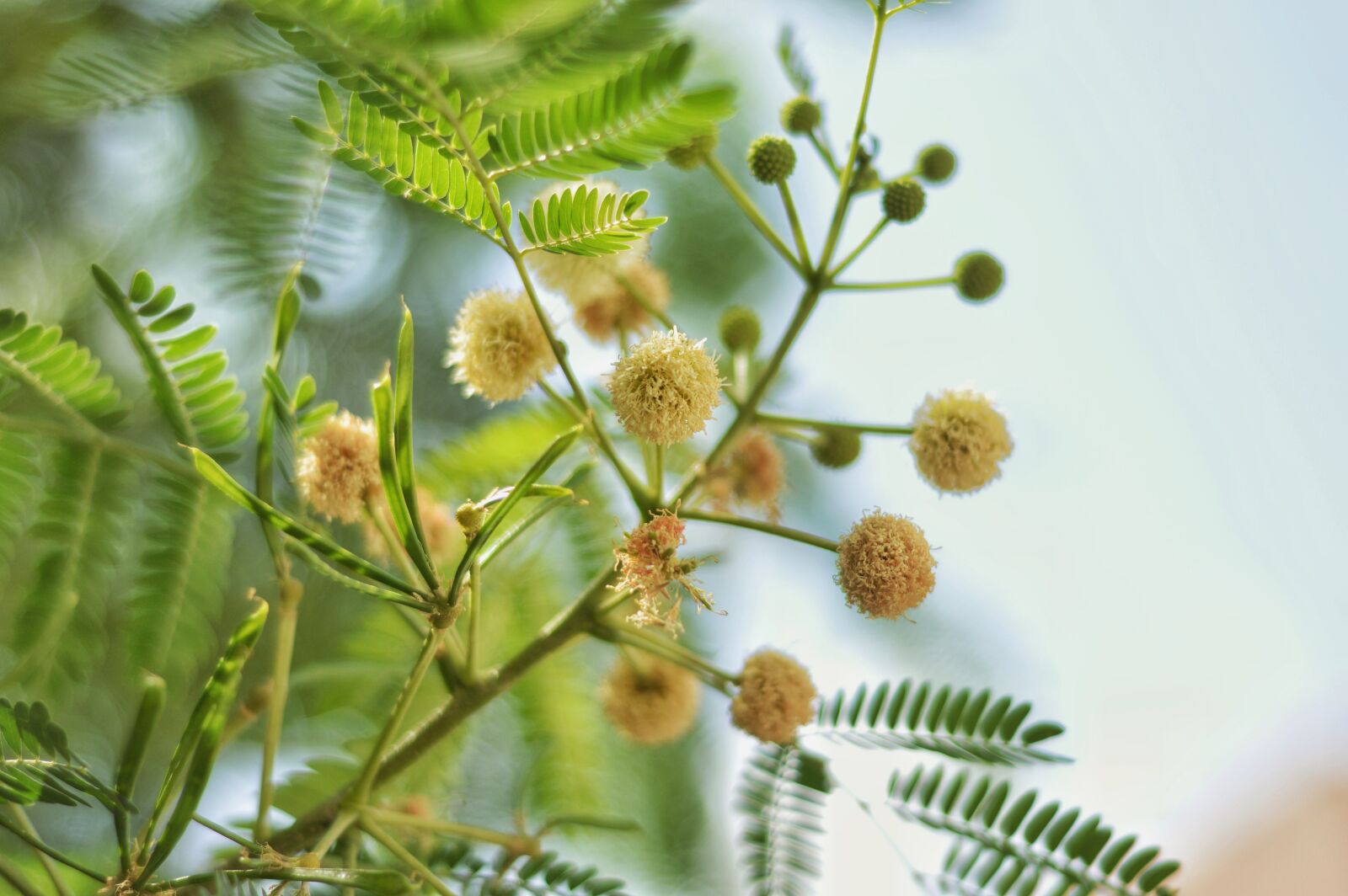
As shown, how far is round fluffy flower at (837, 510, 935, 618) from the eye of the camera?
2.42 feet

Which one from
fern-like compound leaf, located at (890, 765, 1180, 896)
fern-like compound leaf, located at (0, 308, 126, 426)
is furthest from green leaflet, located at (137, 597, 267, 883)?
fern-like compound leaf, located at (890, 765, 1180, 896)

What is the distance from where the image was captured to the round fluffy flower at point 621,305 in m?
1.00

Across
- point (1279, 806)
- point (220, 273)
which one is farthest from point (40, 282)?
point (1279, 806)

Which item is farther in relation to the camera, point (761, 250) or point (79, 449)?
point (761, 250)

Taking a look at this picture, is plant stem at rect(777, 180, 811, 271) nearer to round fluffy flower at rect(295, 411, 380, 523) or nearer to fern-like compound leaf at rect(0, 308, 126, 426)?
round fluffy flower at rect(295, 411, 380, 523)

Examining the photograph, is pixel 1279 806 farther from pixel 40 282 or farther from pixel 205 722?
pixel 40 282

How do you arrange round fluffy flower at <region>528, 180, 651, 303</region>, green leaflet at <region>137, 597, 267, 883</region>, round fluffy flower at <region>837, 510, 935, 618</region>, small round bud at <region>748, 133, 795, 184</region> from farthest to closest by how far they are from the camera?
round fluffy flower at <region>528, 180, 651, 303</region> < small round bud at <region>748, 133, 795, 184</region> < round fluffy flower at <region>837, 510, 935, 618</region> < green leaflet at <region>137, 597, 267, 883</region>

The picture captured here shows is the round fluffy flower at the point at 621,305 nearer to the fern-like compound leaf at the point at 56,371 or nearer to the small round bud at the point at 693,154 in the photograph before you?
the small round bud at the point at 693,154

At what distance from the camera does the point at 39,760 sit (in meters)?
0.68

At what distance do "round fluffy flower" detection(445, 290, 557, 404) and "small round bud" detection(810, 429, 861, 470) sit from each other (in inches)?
10.7

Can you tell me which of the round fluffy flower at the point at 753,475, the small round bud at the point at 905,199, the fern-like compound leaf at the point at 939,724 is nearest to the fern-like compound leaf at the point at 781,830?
the fern-like compound leaf at the point at 939,724

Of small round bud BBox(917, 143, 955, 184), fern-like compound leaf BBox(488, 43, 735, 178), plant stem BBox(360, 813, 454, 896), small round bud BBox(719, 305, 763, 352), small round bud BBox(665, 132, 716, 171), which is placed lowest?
plant stem BBox(360, 813, 454, 896)

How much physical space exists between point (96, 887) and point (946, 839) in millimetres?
741

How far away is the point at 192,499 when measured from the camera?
94 cm
